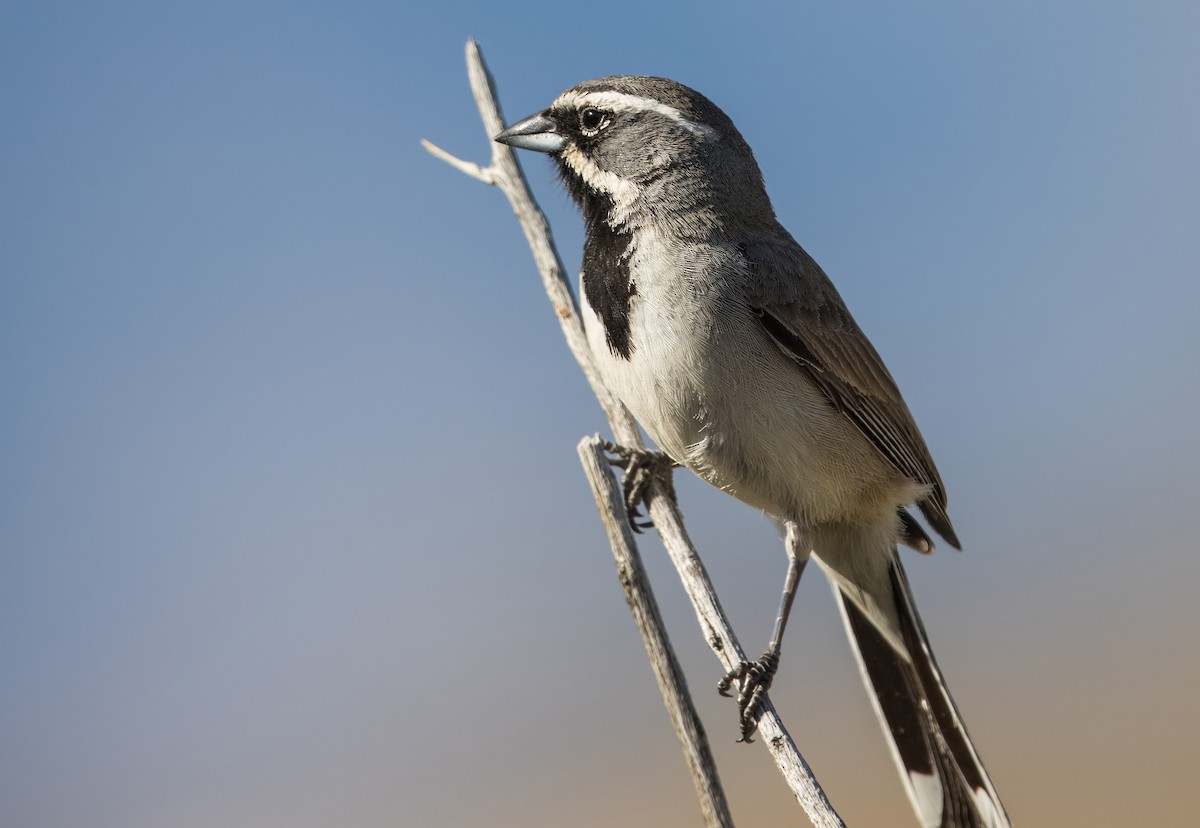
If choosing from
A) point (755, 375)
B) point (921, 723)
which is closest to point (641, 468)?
point (755, 375)

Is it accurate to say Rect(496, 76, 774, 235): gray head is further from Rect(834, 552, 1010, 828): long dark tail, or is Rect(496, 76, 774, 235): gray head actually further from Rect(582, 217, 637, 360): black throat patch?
Rect(834, 552, 1010, 828): long dark tail

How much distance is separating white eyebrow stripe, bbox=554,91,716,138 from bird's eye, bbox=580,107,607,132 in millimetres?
18

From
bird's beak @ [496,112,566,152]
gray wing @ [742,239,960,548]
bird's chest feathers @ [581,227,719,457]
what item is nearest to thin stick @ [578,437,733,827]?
bird's chest feathers @ [581,227,719,457]

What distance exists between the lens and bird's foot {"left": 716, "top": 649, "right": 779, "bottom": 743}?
3.53 m

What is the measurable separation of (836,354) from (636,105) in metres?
1.14

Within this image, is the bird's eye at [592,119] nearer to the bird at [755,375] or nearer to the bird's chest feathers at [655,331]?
the bird at [755,375]

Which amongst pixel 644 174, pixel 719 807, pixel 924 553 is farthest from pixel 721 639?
pixel 644 174

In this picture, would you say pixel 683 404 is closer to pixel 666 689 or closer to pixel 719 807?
pixel 666 689

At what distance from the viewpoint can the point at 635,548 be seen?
3354mm

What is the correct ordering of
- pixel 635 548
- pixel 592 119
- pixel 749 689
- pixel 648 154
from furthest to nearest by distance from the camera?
pixel 592 119, pixel 648 154, pixel 749 689, pixel 635 548

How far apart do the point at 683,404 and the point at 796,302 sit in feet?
2.06

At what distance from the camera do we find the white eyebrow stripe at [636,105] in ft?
12.9

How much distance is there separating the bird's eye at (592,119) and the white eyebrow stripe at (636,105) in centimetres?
2

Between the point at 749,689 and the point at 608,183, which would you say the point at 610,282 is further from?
the point at 749,689
